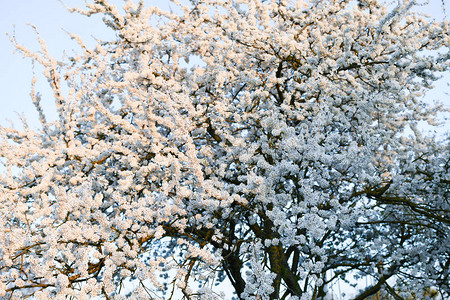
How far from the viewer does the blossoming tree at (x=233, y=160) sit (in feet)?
16.0

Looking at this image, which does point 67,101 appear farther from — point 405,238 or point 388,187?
point 405,238

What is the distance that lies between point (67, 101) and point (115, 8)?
1.97 m

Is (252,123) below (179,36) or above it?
below

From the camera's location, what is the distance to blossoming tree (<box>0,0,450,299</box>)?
16.0 feet

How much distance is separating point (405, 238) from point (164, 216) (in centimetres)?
503

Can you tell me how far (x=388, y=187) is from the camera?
6609 millimetres

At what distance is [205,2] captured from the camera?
8.52m

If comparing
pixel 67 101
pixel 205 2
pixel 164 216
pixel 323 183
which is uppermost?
pixel 205 2

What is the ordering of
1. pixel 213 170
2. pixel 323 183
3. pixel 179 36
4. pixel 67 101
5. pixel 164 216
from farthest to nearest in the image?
pixel 179 36 → pixel 213 170 → pixel 67 101 → pixel 323 183 → pixel 164 216

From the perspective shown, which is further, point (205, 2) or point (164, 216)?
point (205, 2)

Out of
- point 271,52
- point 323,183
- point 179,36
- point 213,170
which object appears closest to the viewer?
point 323,183

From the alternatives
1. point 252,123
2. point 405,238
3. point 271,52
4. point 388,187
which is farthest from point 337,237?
A: point 271,52

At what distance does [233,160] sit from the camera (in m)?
6.73

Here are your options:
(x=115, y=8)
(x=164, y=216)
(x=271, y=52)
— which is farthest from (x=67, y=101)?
(x=271, y=52)
